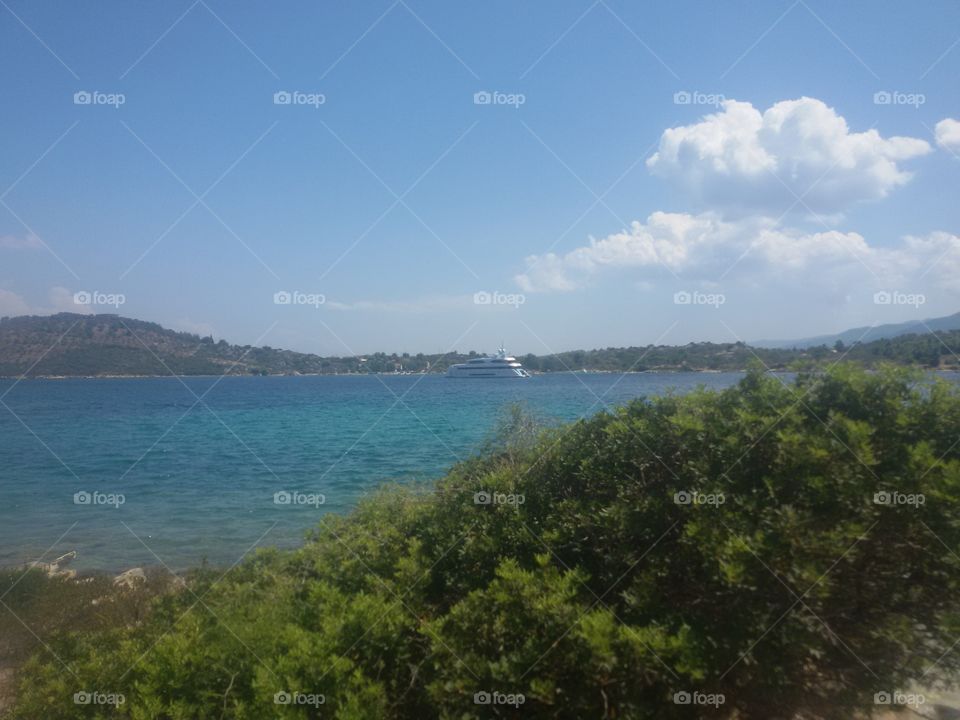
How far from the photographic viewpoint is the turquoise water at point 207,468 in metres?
11.5

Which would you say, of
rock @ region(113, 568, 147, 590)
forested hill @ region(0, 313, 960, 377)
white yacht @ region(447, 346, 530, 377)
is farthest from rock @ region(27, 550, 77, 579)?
white yacht @ region(447, 346, 530, 377)

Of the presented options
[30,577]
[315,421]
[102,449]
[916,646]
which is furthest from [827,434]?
[315,421]

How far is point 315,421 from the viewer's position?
120ft

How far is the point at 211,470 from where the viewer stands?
20.2 meters

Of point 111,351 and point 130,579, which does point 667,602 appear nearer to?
point 130,579

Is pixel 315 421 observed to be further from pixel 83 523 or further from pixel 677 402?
pixel 677 402

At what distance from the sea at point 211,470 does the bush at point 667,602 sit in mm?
1054

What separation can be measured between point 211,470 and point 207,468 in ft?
1.93

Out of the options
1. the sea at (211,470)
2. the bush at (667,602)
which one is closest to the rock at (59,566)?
the sea at (211,470)

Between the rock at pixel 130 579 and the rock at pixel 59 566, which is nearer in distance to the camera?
the rock at pixel 130 579

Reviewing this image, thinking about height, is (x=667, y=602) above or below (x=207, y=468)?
above

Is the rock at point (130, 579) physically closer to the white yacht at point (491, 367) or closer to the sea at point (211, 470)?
the sea at point (211, 470)

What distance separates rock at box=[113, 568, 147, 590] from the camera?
851cm

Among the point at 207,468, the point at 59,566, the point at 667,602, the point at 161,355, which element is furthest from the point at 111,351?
the point at 667,602
